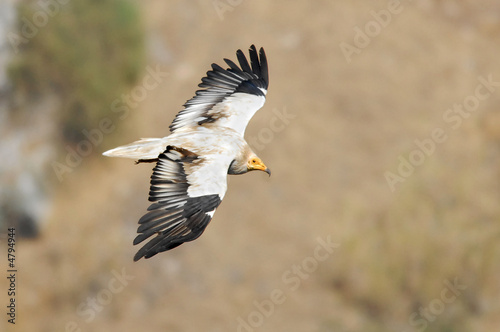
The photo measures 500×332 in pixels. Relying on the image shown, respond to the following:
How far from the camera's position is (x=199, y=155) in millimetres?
9680

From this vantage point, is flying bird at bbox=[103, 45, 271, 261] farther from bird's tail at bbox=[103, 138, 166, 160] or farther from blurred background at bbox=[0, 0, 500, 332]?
blurred background at bbox=[0, 0, 500, 332]

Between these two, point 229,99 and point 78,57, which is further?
point 78,57

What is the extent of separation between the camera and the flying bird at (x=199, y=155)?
8.89 meters

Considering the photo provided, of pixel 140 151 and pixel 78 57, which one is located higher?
pixel 140 151

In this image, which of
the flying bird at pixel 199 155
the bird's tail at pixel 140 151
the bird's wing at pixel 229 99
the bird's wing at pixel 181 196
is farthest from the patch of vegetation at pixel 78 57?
the bird's wing at pixel 181 196

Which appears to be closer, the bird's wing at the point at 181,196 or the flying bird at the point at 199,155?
the bird's wing at the point at 181,196

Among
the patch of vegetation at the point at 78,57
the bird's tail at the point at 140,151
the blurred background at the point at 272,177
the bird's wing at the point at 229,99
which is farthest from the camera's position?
the blurred background at the point at 272,177

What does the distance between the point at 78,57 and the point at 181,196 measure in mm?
11707

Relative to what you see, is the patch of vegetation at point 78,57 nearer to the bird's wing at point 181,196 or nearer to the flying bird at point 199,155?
the flying bird at point 199,155

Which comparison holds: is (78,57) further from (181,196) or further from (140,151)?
(181,196)

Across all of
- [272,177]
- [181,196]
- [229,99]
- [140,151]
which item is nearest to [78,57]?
[272,177]

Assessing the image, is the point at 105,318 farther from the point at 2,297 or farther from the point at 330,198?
the point at 330,198

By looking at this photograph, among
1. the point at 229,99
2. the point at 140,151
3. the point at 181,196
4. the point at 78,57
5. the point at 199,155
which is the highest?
the point at 229,99

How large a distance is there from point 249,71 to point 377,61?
12.4 meters
